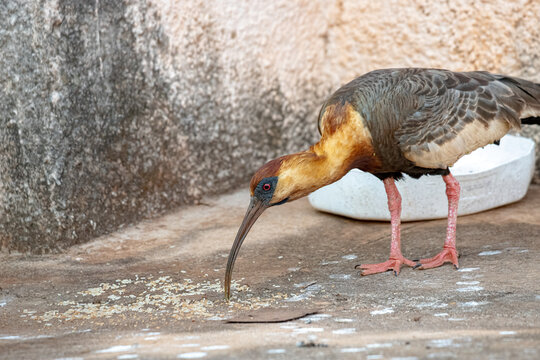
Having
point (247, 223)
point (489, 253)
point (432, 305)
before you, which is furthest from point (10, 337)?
point (489, 253)

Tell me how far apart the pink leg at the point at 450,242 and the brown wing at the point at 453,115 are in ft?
1.03

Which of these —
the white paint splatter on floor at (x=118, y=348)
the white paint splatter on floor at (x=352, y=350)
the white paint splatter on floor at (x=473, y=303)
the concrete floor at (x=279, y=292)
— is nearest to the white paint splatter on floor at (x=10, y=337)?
the concrete floor at (x=279, y=292)

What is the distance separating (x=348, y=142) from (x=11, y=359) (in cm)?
222

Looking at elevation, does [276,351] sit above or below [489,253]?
above

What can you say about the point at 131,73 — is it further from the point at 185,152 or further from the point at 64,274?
the point at 64,274

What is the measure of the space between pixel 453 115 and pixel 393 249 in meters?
0.92

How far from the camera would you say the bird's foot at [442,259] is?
4.92 meters

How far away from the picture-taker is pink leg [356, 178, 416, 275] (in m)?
4.93

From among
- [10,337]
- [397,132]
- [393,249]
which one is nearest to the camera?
[10,337]

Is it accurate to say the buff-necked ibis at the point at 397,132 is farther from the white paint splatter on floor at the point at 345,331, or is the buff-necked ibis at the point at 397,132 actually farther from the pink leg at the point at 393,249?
the white paint splatter on floor at the point at 345,331

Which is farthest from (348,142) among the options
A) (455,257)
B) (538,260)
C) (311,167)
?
(538,260)

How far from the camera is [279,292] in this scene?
4621mm

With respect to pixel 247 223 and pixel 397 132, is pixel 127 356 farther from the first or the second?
pixel 397 132

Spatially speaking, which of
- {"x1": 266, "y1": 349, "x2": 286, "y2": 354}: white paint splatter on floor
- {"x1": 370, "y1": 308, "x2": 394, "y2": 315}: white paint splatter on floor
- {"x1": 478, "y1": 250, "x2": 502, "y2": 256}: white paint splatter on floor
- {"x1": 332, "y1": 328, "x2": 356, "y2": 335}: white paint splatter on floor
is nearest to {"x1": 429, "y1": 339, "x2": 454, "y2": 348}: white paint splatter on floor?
{"x1": 332, "y1": 328, "x2": 356, "y2": 335}: white paint splatter on floor
